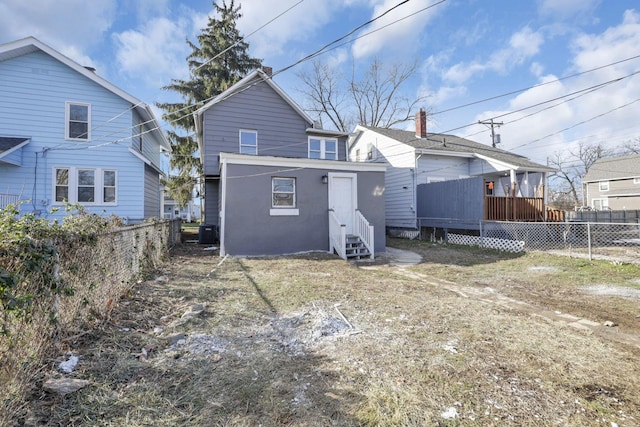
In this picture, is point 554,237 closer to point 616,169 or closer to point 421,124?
point 421,124

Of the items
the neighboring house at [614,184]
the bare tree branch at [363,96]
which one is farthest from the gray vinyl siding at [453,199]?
the neighboring house at [614,184]

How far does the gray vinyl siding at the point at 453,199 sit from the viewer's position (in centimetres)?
1265

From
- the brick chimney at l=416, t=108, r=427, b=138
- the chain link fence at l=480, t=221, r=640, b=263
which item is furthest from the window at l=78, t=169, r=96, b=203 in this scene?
the brick chimney at l=416, t=108, r=427, b=138

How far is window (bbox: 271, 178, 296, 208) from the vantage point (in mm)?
Answer: 10367

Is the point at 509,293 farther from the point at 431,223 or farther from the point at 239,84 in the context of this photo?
the point at 239,84

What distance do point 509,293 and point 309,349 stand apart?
464 centimetres

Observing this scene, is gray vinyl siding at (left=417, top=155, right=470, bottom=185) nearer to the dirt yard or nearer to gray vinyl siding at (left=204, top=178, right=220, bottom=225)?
the dirt yard

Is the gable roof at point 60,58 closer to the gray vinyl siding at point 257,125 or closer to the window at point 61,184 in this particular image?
the gray vinyl siding at point 257,125

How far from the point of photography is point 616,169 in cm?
2928

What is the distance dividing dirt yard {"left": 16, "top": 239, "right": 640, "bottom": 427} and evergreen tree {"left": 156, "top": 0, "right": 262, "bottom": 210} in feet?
56.8

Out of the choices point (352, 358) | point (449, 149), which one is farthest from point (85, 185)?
point (449, 149)

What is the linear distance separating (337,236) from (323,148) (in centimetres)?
661

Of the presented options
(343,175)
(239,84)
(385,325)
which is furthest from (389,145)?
(385,325)

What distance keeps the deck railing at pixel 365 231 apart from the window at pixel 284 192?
94.8 inches
